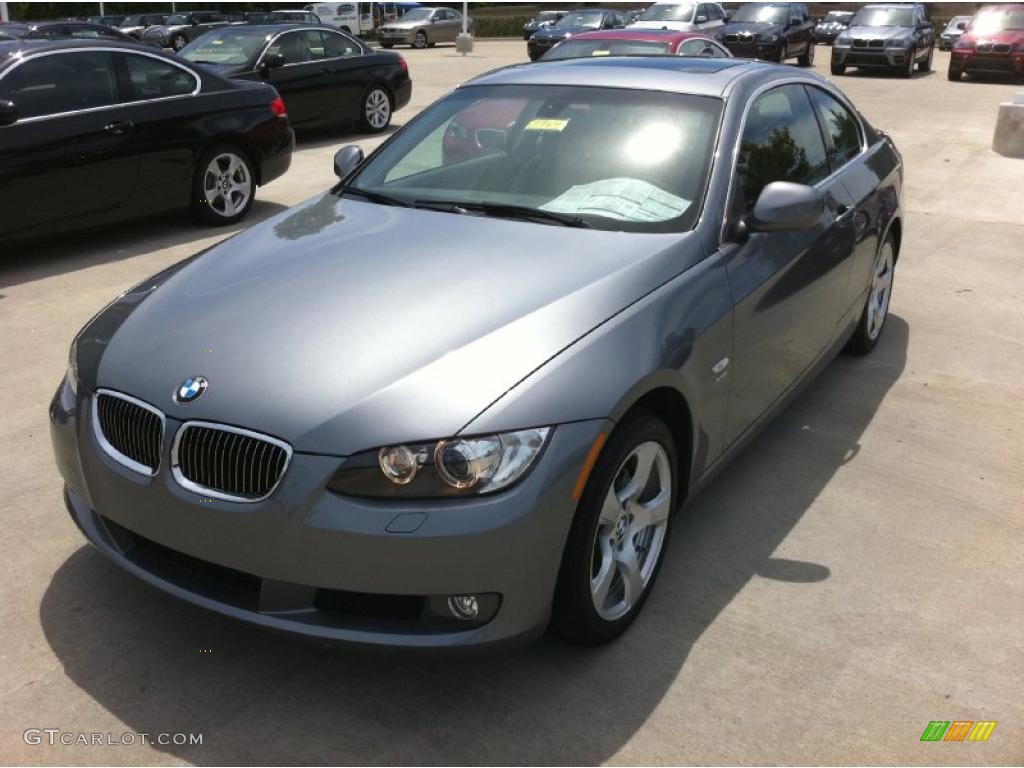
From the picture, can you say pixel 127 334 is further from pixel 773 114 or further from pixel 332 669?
pixel 773 114

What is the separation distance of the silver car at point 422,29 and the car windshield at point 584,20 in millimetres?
12625

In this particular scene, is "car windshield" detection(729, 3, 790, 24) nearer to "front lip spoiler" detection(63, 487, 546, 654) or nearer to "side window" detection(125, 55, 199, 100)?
"side window" detection(125, 55, 199, 100)

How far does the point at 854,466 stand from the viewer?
14.7 feet

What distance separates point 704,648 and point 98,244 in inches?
253

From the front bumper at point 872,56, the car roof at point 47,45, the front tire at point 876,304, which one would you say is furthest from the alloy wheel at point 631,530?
the front bumper at point 872,56

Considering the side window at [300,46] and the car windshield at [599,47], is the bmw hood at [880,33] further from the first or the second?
the side window at [300,46]

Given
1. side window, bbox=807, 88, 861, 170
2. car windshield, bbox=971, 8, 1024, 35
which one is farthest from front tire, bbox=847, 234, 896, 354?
car windshield, bbox=971, 8, 1024, 35

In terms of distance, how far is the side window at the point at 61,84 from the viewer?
7.20 metres

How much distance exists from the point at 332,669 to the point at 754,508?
72.1 inches

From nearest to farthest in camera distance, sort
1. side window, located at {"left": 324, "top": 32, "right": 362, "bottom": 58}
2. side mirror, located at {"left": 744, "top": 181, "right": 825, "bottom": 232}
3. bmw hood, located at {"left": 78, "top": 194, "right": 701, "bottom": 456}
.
A: bmw hood, located at {"left": 78, "top": 194, "right": 701, "bottom": 456}
side mirror, located at {"left": 744, "top": 181, "right": 825, "bottom": 232}
side window, located at {"left": 324, "top": 32, "right": 362, "bottom": 58}

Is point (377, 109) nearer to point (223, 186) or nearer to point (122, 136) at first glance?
point (223, 186)

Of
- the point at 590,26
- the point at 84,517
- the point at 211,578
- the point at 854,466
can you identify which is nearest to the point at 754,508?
the point at 854,466

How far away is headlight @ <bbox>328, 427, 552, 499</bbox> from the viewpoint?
2592 millimetres

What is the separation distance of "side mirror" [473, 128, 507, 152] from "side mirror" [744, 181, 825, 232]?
1.09 meters
